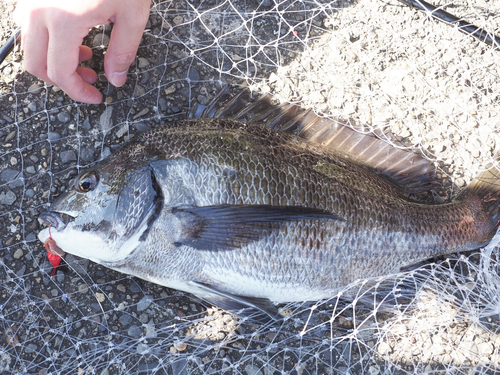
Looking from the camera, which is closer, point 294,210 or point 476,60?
point 294,210

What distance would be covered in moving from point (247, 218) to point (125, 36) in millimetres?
1090

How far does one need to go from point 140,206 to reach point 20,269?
971mm

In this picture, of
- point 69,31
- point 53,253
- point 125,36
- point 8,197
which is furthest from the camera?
point 8,197

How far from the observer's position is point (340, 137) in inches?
89.1

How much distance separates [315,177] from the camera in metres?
2.04

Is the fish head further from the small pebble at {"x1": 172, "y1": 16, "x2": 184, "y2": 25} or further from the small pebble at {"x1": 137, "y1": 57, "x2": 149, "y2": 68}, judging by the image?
the small pebble at {"x1": 172, "y1": 16, "x2": 184, "y2": 25}

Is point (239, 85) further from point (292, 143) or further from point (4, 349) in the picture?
point (4, 349)

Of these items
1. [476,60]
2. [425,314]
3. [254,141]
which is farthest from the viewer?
[476,60]

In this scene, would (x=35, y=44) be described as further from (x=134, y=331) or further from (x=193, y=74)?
(x=134, y=331)

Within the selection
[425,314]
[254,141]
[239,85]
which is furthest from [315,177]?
[425,314]

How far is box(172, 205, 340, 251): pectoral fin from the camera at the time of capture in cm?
192

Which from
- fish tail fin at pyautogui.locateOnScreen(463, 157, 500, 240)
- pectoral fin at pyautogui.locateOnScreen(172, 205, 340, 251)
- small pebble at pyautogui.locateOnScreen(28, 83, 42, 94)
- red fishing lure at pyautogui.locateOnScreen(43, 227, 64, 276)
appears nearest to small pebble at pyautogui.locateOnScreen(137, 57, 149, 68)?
small pebble at pyautogui.locateOnScreen(28, 83, 42, 94)

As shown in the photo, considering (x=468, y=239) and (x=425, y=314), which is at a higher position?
(x=468, y=239)

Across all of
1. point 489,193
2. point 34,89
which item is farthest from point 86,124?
point 489,193
